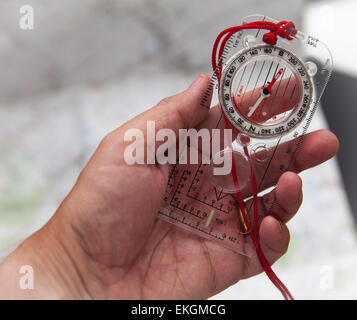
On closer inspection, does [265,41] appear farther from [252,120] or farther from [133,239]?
[133,239]

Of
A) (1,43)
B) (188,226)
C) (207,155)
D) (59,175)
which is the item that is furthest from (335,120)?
(1,43)

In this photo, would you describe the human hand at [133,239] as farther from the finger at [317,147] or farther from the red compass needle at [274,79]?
the red compass needle at [274,79]

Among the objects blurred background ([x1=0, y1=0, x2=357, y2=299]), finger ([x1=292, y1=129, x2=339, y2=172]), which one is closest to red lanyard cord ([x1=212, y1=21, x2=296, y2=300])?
finger ([x1=292, y1=129, x2=339, y2=172])

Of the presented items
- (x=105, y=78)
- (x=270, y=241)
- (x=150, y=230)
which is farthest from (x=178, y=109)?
(x=105, y=78)

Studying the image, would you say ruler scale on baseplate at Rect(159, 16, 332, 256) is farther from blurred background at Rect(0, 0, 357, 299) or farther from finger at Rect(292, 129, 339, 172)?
blurred background at Rect(0, 0, 357, 299)

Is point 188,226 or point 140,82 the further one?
point 140,82
